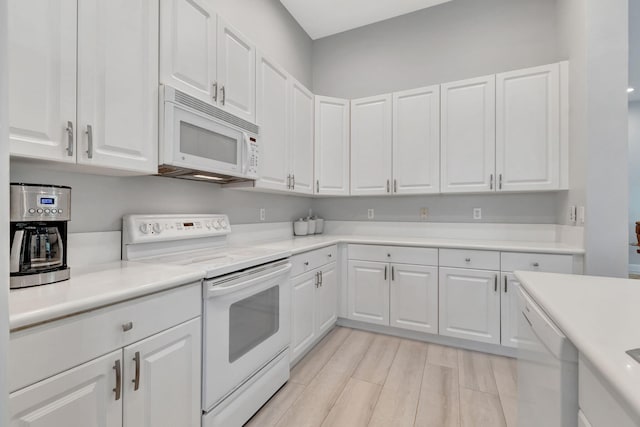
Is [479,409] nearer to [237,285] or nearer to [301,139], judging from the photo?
[237,285]

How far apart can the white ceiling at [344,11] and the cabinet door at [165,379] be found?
10.6 feet

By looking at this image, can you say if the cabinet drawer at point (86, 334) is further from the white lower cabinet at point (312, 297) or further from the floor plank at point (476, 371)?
the floor plank at point (476, 371)

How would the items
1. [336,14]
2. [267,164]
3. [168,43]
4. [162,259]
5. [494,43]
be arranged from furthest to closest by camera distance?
[336,14], [494,43], [267,164], [162,259], [168,43]

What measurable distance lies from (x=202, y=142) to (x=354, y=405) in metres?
1.78

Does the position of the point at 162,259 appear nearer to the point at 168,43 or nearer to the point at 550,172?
the point at 168,43

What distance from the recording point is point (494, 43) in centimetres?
289

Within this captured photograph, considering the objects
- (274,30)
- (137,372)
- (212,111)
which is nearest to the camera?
(137,372)

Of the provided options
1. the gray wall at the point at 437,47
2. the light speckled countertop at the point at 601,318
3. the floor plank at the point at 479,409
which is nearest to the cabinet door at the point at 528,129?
the gray wall at the point at 437,47

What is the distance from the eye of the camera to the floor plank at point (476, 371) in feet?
6.38

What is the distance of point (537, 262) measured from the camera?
7.20 feet

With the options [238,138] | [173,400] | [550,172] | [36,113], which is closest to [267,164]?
[238,138]

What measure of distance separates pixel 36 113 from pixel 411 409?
225 cm

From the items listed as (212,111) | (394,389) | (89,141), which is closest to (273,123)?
(212,111)

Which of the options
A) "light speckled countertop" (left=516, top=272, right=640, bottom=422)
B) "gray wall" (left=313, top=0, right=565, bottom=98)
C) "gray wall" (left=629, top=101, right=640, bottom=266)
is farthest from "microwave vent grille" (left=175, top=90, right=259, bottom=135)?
"gray wall" (left=629, top=101, right=640, bottom=266)
